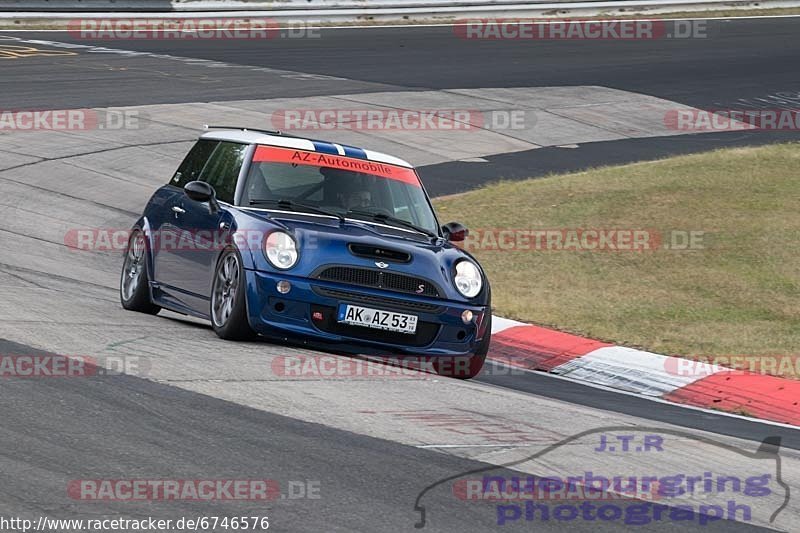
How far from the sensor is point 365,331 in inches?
359

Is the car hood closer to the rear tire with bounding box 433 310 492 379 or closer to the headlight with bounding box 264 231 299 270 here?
the headlight with bounding box 264 231 299 270

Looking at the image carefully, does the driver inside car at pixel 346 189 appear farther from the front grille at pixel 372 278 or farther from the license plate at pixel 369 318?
the license plate at pixel 369 318

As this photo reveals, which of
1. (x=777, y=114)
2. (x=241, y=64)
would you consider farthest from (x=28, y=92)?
(x=777, y=114)

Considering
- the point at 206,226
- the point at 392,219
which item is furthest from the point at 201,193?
the point at 392,219

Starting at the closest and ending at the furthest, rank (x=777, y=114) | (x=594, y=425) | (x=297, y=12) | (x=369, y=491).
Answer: (x=369, y=491) < (x=594, y=425) < (x=777, y=114) < (x=297, y=12)

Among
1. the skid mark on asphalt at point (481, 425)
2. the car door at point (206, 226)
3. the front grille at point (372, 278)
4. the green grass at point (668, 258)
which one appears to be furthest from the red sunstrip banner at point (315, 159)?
the skid mark on asphalt at point (481, 425)

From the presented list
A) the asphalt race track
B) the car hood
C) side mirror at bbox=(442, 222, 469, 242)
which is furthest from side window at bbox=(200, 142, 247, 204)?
side mirror at bbox=(442, 222, 469, 242)

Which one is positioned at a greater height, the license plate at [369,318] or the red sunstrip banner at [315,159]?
the red sunstrip banner at [315,159]

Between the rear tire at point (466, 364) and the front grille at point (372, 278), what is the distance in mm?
645

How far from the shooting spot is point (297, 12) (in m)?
33.7

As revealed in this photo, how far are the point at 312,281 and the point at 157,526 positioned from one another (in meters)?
3.82

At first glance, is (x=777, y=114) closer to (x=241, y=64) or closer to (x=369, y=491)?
(x=241, y=64)

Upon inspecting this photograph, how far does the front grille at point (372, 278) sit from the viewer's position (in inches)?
358

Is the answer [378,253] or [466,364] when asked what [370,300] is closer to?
[378,253]
